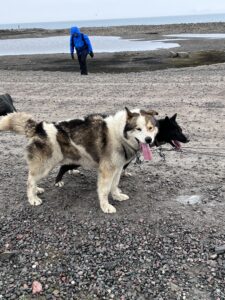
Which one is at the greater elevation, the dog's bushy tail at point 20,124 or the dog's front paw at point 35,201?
the dog's bushy tail at point 20,124

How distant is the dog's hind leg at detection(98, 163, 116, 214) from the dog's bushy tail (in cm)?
122

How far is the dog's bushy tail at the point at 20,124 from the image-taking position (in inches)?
239

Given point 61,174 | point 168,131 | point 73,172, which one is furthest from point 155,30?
point 61,174

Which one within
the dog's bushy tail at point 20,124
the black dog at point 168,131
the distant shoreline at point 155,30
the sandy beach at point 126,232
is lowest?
the distant shoreline at point 155,30

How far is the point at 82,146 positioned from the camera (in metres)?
6.02

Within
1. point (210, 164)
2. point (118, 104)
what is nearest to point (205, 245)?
point (210, 164)

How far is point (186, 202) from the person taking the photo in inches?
241

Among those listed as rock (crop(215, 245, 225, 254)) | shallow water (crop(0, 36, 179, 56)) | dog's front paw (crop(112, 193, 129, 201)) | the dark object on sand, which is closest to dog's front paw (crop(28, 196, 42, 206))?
dog's front paw (crop(112, 193, 129, 201))

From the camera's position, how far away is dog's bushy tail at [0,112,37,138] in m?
6.06

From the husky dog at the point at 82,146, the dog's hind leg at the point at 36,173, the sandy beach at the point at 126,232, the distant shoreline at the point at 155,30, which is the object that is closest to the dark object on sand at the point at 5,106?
the sandy beach at the point at 126,232

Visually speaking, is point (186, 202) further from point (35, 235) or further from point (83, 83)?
point (83, 83)

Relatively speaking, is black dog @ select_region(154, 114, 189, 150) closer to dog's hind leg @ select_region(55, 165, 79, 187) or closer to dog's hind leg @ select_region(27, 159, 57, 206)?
dog's hind leg @ select_region(55, 165, 79, 187)

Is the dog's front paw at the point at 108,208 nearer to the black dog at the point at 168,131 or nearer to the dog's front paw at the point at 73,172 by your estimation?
the black dog at the point at 168,131

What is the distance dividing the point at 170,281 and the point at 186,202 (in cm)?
185
